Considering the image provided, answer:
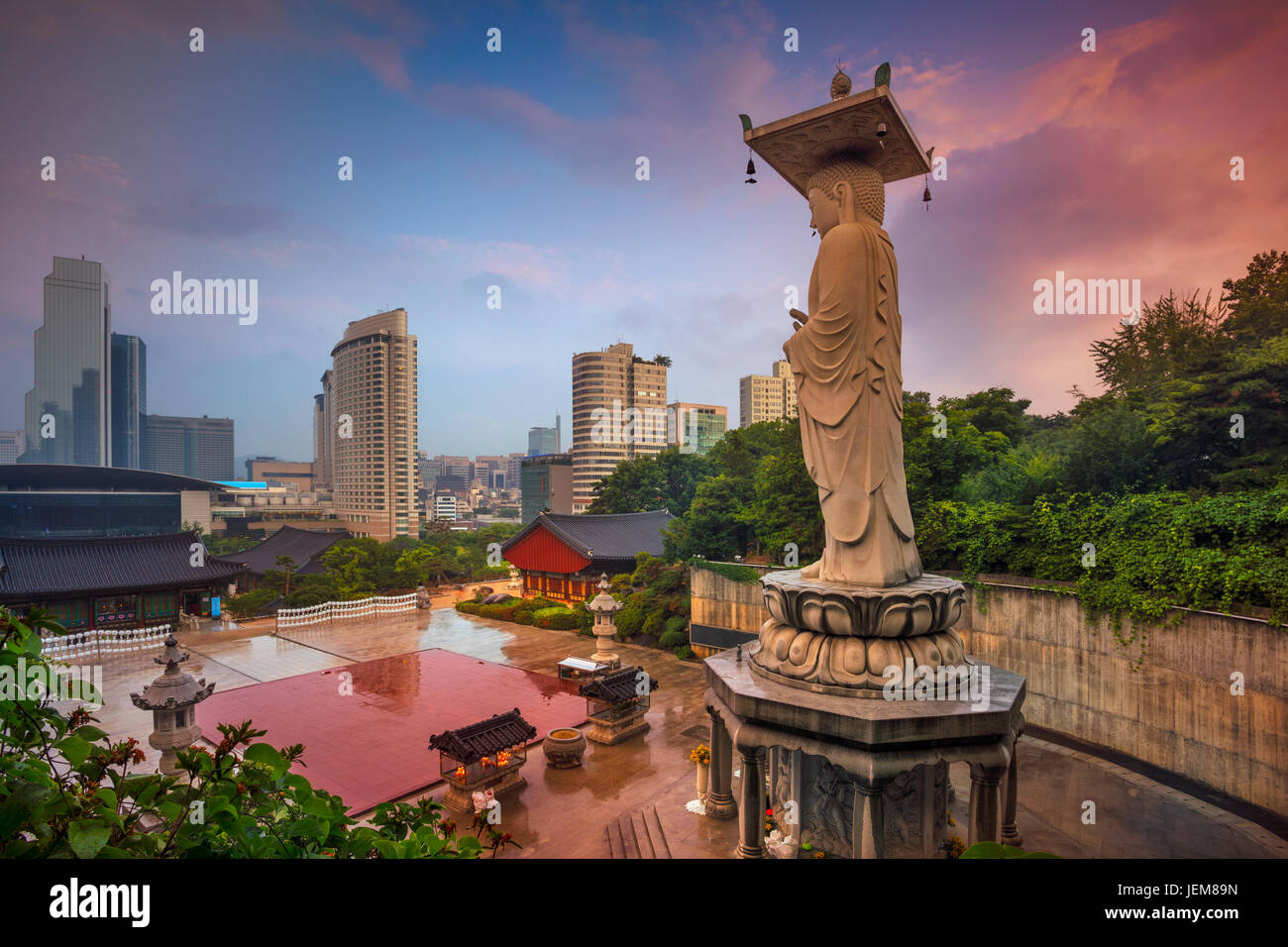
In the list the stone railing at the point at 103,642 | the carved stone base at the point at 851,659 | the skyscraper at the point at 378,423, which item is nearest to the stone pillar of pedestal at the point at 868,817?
the carved stone base at the point at 851,659

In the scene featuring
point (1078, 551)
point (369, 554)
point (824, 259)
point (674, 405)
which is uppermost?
point (674, 405)

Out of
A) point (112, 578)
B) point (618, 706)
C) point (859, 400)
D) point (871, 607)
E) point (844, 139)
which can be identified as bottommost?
point (618, 706)

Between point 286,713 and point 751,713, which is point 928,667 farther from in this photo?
point 286,713

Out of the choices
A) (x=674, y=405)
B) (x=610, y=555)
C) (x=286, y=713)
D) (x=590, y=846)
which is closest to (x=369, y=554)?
(x=610, y=555)

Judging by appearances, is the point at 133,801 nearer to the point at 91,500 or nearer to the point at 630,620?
the point at 630,620

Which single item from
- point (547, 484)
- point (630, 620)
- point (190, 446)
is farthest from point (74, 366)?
point (190, 446)

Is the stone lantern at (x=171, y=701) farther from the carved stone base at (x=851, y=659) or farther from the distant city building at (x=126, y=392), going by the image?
the distant city building at (x=126, y=392)
